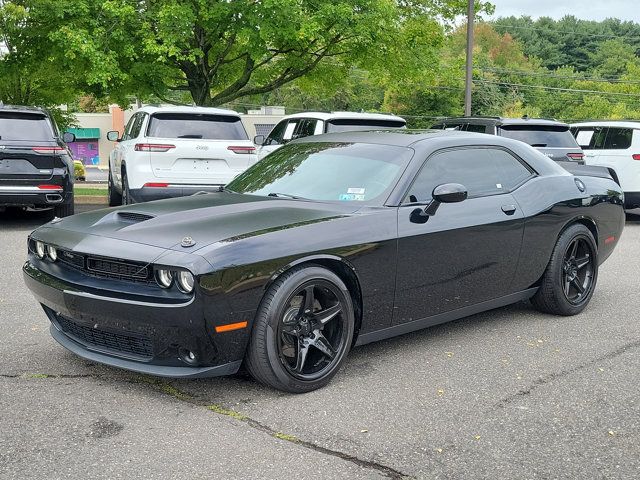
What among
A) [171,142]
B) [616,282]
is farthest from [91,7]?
[616,282]

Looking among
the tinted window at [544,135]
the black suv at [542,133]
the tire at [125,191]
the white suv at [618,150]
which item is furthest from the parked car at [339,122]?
the white suv at [618,150]

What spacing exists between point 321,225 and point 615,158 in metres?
10.1

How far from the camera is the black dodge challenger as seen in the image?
3891 mm

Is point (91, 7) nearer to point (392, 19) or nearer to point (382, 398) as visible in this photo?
point (392, 19)

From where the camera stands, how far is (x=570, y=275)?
6121mm

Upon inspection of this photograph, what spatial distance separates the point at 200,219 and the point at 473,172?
215 centimetres

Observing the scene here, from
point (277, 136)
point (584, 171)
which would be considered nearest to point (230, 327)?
point (584, 171)

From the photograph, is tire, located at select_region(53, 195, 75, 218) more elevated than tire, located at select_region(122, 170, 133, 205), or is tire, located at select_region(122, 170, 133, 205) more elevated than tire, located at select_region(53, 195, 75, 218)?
tire, located at select_region(122, 170, 133, 205)

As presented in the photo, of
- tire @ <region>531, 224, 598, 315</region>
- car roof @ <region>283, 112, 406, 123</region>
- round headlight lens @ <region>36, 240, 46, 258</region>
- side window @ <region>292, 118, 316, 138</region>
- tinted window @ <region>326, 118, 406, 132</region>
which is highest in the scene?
car roof @ <region>283, 112, 406, 123</region>

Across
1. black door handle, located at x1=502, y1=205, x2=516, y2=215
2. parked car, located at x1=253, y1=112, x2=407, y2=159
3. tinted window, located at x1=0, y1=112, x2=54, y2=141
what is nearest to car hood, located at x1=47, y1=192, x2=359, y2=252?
black door handle, located at x1=502, y1=205, x2=516, y2=215

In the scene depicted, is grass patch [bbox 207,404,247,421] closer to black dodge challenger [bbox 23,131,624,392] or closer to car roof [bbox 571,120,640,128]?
black dodge challenger [bbox 23,131,624,392]

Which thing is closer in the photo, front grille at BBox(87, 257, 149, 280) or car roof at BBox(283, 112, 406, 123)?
front grille at BBox(87, 257, 149, 280)

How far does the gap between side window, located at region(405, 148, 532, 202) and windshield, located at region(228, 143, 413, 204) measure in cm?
18

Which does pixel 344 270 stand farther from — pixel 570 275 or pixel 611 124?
pixel 611 124
